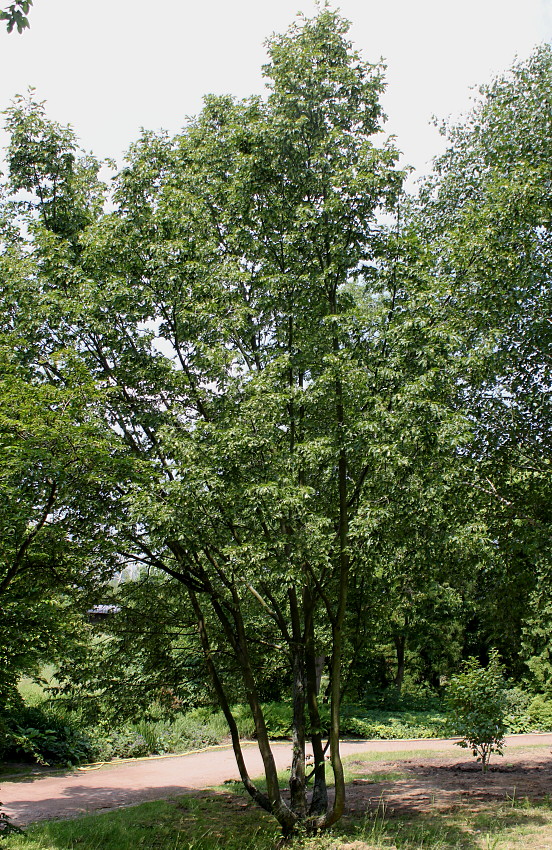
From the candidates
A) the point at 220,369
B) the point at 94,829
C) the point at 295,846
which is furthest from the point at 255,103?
the point at 94,829

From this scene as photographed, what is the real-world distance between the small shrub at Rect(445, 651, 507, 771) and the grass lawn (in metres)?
2.14

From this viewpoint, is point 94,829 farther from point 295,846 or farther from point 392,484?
point 392,484

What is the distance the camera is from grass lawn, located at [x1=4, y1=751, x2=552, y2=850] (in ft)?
21.9

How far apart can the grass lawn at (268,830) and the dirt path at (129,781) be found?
1.02 m

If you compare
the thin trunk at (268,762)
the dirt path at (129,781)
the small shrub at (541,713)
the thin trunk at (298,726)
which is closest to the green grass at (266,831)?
the thin trunk at (268,762)

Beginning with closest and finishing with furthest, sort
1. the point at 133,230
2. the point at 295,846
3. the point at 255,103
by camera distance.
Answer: the point at 295,846 → the point at 133,230 → the point at 255,103

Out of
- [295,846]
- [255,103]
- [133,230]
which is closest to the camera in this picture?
[295,846]

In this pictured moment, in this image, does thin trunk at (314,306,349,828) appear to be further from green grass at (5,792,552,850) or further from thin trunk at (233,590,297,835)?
green grass at (5,792,552,850)

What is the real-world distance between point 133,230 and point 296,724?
635cm

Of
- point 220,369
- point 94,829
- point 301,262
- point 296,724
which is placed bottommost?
point 94,829

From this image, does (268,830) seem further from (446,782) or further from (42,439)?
(42,439)

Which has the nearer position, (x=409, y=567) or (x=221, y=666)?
(x=409, y=567)

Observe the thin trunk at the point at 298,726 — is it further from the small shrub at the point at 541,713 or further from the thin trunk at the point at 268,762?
the small shrub at the point at 541,713

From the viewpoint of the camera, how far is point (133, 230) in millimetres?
7414
